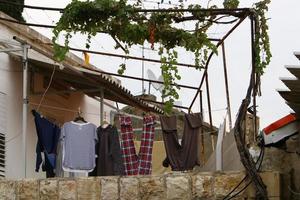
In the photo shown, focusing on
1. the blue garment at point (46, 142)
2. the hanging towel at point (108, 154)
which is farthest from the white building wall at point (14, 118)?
the hanging towel at point (108, 154)

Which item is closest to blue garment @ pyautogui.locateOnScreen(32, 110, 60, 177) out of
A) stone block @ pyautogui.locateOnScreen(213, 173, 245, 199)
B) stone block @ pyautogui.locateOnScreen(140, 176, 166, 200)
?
stone block @ pyautogui.locateOnScreen(140, 176, 166, 200)

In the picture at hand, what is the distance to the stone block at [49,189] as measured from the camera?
9238mm

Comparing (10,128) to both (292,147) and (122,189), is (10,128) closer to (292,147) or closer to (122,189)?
(122,189)

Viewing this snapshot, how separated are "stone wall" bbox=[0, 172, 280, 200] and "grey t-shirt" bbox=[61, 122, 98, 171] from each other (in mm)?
560

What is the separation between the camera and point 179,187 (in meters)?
8.64

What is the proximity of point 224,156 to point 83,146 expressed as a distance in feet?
7.48

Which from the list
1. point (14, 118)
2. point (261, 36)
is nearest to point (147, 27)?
point (261, 36)

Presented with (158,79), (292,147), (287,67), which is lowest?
(292,147)

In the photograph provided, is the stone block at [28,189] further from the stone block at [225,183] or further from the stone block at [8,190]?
the stone block at [225,183]

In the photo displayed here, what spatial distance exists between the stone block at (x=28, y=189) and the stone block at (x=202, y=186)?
2.43 m

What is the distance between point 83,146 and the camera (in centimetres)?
980

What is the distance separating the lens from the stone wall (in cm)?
841

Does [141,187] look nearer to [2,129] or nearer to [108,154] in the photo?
[108,154]

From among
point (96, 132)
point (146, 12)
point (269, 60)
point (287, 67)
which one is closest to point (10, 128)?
point (96, 132)
